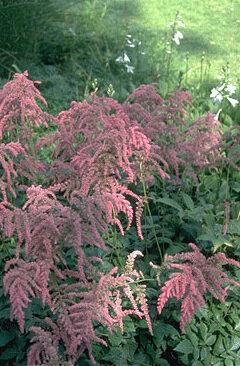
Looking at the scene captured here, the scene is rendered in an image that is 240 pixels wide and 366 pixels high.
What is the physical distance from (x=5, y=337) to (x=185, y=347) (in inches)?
26.4

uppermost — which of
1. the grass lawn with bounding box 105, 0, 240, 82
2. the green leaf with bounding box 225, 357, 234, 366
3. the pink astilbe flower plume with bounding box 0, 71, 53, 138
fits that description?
the pink astilbe flower plume with bounding box 0, 71, 53, 138

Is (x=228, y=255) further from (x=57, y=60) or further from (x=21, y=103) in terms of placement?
(x=57, y=60)

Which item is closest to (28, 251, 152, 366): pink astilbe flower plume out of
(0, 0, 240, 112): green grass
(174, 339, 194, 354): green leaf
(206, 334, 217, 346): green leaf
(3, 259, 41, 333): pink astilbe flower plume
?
(3, 259, 41, 333): pink astilbe flower plume

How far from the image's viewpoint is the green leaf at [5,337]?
222 centimetres

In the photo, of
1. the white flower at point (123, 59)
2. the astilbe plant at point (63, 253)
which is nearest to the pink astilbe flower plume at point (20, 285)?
the astilbe plant at point (63, 253)

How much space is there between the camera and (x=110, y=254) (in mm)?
2676

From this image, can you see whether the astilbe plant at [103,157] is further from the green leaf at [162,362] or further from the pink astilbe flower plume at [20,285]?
the green leaf at [162,362]

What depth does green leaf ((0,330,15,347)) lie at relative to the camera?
2219 millimetres

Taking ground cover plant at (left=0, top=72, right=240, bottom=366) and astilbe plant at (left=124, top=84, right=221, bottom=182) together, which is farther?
astilbe plant at (left=124, top=84, right=221, bottom=182)

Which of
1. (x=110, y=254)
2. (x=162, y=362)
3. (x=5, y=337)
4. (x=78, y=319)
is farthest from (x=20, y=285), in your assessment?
(x=110, y=254)

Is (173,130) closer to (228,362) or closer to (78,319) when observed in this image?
(228,362)

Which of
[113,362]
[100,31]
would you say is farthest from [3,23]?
[113,362]

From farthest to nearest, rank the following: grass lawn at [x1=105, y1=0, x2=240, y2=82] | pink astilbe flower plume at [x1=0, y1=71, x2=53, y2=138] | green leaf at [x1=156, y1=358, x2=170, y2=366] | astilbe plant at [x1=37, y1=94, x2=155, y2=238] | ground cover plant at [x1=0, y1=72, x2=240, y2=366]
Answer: grass lawn at [x1=105, y1=0, x2=240, y2=82], pink astilbe flower plume at [x1=0, y1=71, x2=53, y2=138], green leaf at [x1=156, y1=358, x2=170, y2=366], astilbe plant at [x1=37, y1=94, x2=155, y2=238], ground cover plant at [x1=0, y1=72, x2=240, y2=366]

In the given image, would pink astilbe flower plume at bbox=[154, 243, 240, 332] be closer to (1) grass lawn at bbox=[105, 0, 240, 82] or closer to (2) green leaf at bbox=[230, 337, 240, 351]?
(2) green leaf at bbox=[230, 337, 240, 351]
